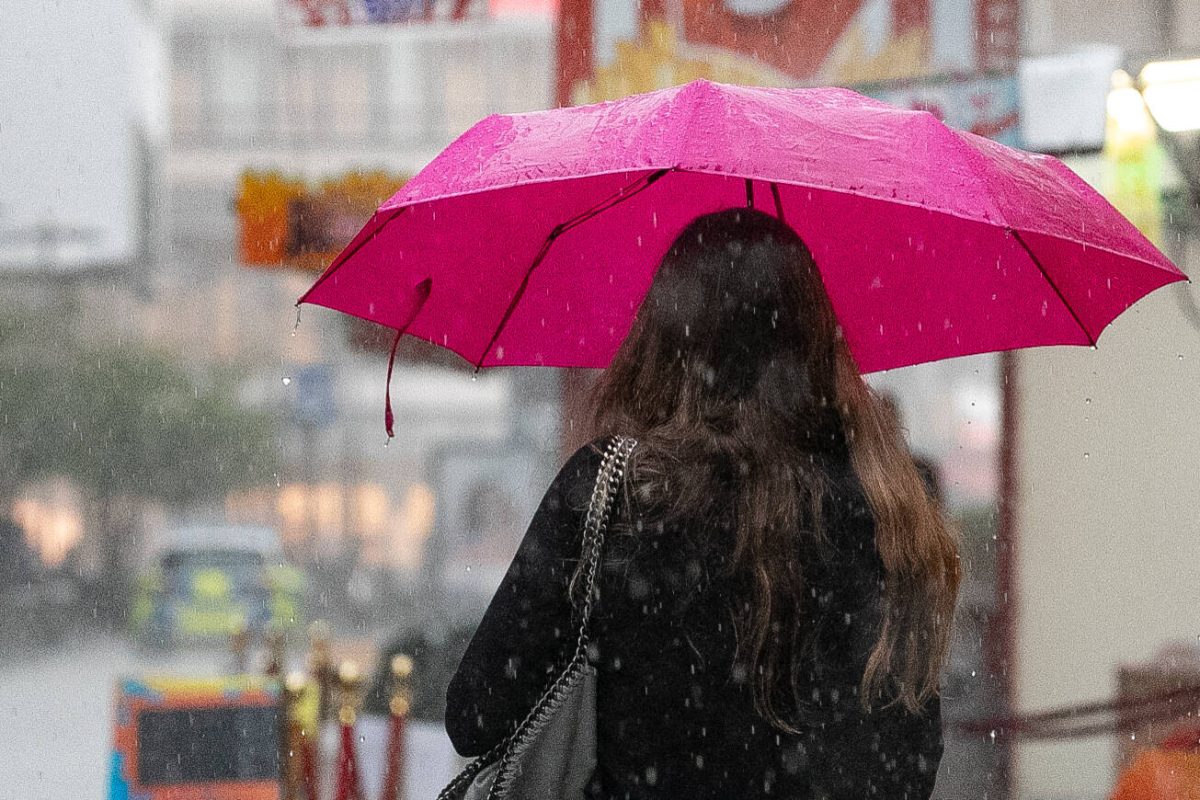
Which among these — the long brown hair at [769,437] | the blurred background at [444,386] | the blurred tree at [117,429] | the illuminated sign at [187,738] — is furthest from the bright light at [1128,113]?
the blurred tree at [117,429]

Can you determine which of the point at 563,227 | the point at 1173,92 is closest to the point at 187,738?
the point at 563,227

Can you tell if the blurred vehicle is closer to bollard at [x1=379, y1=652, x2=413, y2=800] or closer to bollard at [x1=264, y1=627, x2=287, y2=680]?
bollard at [x1=264, y1=627, x2=287, y2=680]

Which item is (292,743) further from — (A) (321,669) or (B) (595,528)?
(B) (595,528)

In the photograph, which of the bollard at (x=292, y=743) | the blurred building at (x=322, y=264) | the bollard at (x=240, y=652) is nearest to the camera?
the bollard at (x=292, y=743)

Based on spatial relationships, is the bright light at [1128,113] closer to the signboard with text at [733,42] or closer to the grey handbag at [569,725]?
the signboard with text at [733,42]

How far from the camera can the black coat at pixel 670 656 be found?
158cm

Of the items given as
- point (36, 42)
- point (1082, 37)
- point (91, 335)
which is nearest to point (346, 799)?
point (1082, 37)

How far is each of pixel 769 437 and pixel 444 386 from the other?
1246cm

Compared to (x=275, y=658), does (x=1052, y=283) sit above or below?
above

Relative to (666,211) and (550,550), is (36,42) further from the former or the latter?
(550,550)

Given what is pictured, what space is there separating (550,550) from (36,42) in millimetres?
7811

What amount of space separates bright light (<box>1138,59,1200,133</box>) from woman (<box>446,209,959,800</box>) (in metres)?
3.89

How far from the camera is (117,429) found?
1520cm

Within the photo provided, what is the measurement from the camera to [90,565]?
42.1 ft
